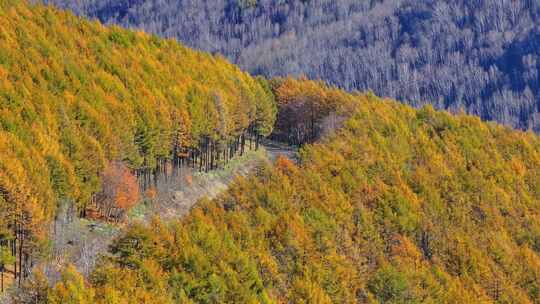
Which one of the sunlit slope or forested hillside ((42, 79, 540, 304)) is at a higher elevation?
the sunlit slope

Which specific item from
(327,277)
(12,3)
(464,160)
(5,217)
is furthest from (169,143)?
(464,160)

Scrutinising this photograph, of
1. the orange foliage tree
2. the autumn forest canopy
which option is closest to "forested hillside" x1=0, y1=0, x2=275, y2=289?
the orange foliage tree

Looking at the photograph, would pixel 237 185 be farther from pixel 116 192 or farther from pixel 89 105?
pixel 116 192

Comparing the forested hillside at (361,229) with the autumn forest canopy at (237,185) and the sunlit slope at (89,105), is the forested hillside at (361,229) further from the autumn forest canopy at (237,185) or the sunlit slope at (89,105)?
the sunlit slope at (89,105)

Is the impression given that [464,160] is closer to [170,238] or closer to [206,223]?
[206,223]

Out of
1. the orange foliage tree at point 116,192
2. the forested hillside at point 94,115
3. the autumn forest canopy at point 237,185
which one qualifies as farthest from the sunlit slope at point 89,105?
the orange foliage tree at point 116,192

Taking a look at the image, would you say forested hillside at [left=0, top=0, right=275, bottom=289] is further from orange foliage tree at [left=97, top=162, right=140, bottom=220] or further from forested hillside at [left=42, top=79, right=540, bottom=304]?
forested hillside at [left=42, top=79, right=540, bottom=304]
